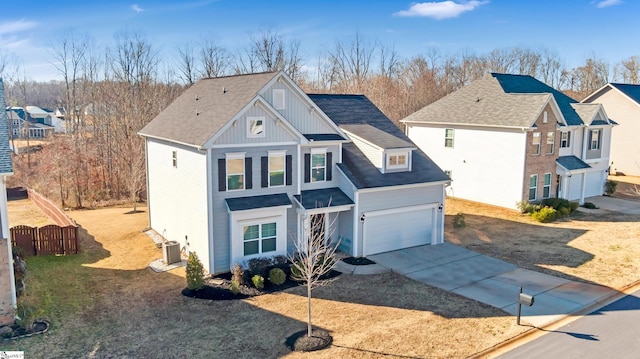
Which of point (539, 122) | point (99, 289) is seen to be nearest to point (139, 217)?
point (99, 289)

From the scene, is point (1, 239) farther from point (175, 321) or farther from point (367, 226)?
point (367, 226)

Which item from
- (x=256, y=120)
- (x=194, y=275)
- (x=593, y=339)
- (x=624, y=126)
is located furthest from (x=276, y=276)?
(x=624, y=126)

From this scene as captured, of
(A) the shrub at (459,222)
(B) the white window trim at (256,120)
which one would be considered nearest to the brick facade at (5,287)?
(B) the white window trim at (256,120)

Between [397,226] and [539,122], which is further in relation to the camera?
[539,122]

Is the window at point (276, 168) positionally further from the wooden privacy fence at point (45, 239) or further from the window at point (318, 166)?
the wooden privacy fence at point (45, 239)

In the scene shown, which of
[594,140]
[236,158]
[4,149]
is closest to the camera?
[4,149]

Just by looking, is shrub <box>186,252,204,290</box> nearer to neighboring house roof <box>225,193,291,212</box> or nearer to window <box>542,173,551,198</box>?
neighboring house roof <box>225,193,291,212</box>

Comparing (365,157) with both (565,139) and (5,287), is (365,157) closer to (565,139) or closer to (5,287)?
(5,287)
